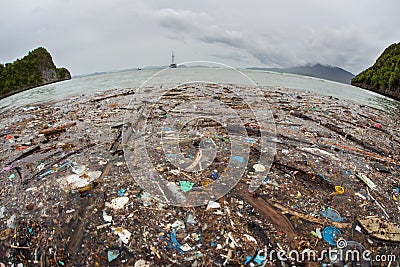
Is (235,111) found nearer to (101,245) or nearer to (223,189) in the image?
(223,189)

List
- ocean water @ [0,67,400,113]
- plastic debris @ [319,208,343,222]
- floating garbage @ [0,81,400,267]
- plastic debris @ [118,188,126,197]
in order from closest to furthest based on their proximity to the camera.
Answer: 1. floating garbage @ [0,81,400,267]
2. plastic debris @ [319,208,343,222]
3. plastic debris @ [118,188,126,197]
4. ocean water @ [0,67,400,113]

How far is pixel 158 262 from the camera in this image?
1.86 metres

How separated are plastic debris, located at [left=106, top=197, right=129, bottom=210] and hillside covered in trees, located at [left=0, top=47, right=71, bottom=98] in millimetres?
26293

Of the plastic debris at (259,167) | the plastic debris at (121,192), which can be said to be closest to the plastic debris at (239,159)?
the plastic debris at (259,167)

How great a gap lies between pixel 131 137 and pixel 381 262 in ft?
14.5

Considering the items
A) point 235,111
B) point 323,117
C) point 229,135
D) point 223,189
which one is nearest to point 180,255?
point 223,189

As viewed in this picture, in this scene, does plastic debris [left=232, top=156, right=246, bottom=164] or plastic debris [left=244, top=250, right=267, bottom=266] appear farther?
plastic debris [left=232, top=156, right=246, bottom=164]

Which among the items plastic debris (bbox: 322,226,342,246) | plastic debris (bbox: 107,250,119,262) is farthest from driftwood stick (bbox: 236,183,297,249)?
plastic debris (bbox: 107,250,119,262)

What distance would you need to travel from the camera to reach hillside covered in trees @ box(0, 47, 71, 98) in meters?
25.9

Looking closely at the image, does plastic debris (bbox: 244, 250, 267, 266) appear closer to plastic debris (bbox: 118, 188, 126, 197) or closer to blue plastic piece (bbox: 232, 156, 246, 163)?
plastic debris (bbox: 118, 188, 126, 197)

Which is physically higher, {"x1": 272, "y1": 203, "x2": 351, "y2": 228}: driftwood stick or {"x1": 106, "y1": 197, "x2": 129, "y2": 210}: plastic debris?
{"x1": 106, "y1": 197, "x2": 129, "y2": 210}: plastic debris

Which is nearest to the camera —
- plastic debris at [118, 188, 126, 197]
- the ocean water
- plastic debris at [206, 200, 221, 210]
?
plastic debris at [206, 200, 221, 210]

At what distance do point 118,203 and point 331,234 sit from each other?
8.06 ft

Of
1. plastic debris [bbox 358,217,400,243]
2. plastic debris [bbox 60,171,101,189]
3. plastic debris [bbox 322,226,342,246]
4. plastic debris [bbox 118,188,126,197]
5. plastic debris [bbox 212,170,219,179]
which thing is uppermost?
plastic debris [bbox 212,170,219,179]
